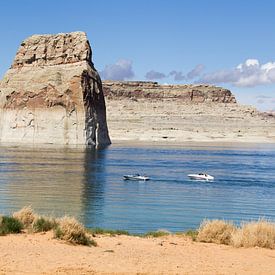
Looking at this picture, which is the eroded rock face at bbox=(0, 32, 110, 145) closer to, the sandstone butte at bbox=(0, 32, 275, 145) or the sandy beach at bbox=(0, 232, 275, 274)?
the sandstone butte at bbox=(0, 32, 275, 145)

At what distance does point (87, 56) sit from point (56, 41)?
6.27 meters

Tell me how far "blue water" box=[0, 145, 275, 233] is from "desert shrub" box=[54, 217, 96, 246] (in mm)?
5371

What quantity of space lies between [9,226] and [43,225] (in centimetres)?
97

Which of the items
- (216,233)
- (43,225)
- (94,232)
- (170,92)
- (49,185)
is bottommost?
(49,185)

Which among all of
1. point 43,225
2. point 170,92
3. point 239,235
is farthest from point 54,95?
point 170,92

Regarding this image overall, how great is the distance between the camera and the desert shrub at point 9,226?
16.1m

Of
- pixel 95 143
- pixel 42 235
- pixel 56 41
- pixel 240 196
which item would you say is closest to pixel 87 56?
pixel 56 41

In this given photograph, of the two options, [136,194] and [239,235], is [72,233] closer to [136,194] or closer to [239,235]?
[239,235]

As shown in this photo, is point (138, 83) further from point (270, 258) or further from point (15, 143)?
point (270, 258)

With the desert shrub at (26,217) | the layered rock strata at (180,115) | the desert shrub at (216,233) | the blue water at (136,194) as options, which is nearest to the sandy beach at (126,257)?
the desert shrub at (216,233)

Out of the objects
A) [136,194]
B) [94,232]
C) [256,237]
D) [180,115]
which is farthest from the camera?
[180,115]

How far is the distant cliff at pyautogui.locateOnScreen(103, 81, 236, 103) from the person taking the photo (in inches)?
7210

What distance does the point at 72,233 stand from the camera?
15.4m

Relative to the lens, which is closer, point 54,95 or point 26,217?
point 26,217
